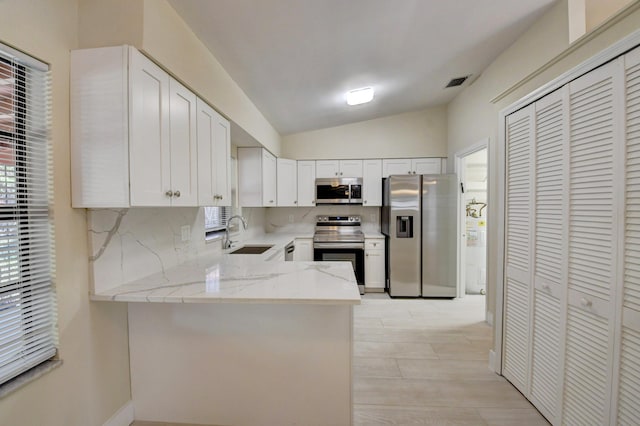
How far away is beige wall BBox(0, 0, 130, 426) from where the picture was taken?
1116 mm

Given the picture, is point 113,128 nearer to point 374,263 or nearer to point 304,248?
point 304,248

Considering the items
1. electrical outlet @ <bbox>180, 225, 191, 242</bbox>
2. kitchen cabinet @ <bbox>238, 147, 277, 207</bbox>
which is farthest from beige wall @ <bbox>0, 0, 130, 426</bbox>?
kitchen cabinet @ <bbox>238, 147, 277, 207</bbox>

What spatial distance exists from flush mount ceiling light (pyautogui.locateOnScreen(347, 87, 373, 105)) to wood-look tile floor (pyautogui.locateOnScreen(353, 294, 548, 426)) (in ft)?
8.37

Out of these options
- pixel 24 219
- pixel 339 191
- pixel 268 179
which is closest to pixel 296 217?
pixel 339 191

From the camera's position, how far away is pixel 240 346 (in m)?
1.61

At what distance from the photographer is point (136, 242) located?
1.66 m

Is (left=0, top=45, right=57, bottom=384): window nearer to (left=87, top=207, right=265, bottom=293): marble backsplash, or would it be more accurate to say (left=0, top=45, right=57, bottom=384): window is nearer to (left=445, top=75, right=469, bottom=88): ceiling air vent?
(left=87, top=207, right=265, bottom=293): marble backsplash

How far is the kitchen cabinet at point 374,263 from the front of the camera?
409cm

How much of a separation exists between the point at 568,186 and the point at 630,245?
1.34 ft

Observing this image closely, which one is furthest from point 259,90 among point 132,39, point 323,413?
point 323,413

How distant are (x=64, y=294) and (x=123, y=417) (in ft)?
2.91

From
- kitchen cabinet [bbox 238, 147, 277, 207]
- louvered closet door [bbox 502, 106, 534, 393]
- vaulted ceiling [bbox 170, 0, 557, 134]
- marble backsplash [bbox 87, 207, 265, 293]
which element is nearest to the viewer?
marble backsplash [bbox 87, 207, 265, 293]

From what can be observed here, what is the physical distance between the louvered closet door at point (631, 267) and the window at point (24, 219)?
2.60 meters

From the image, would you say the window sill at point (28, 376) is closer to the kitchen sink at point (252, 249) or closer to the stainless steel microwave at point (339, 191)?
the kitchen sink at point (252, 249)
